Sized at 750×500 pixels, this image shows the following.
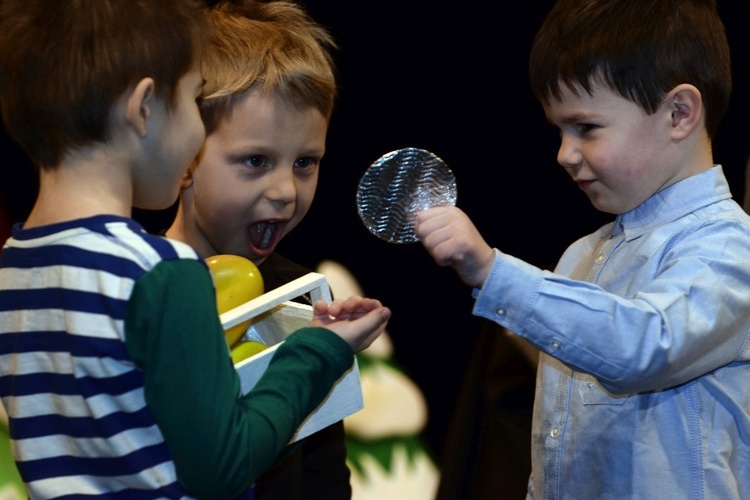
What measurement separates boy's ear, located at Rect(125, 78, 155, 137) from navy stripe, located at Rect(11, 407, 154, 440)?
321 mm

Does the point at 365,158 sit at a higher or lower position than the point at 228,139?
lower

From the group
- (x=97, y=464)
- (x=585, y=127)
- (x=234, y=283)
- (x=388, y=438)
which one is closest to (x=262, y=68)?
(x=234, y=283)

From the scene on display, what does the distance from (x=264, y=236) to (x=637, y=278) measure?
644 mm

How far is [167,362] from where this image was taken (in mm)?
1014

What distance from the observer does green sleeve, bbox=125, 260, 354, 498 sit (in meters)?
1.01

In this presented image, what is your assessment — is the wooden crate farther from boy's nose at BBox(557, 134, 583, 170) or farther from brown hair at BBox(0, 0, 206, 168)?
boy's nose at BBox(557, 134, 583, 170)

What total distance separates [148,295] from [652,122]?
87 centimetres

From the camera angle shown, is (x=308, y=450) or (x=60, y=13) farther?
(x=308, y=450)

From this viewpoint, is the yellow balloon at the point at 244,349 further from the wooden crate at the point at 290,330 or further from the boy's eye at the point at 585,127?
the boy's eye at the point at 585,127

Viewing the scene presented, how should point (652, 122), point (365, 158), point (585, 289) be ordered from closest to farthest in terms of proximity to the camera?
point (585, 289), point (652, 122), point (365, 158)

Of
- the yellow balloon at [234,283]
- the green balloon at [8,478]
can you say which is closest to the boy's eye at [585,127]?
the yellow balloon at [234,283]

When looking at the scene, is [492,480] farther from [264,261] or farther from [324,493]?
[264,261]

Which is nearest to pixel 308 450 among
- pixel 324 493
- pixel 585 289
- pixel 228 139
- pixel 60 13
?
pixel 324 493

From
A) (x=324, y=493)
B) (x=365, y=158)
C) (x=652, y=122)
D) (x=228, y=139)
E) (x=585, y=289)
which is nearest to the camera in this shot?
(x=585, y=289)
